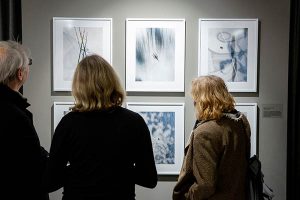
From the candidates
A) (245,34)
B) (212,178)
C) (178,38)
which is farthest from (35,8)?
(212,178)

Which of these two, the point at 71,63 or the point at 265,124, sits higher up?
the point at 71,63

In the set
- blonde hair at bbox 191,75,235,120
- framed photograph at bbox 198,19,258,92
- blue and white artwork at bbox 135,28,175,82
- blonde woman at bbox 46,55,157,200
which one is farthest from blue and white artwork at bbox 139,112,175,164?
blonde woman at bbox 46,55,157,200

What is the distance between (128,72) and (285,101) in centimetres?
113

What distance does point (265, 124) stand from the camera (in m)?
2.71

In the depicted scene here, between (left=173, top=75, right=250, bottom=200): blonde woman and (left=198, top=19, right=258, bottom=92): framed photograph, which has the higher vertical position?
(left=198, top=19, right=258, bottom=92): framed photograph

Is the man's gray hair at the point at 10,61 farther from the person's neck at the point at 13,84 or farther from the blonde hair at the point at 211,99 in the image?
the blonde hair at the point at 211,99

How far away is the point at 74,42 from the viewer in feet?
8.75

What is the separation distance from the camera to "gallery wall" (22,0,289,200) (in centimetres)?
267

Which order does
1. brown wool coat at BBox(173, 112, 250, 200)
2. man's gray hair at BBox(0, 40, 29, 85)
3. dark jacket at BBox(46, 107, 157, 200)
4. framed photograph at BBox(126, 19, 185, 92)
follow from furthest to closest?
framed photograph at BBox(126, 19, 185, 92) → brown wool coat at BBox(173, 112, 250, 200) → man's gray hair at BBox(0, 40, 29, 85) → dark jacket at BBox(46, 107, 157, 200)

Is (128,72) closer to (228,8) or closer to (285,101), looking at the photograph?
(228,8)

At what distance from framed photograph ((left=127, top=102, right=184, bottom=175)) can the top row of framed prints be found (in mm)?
123

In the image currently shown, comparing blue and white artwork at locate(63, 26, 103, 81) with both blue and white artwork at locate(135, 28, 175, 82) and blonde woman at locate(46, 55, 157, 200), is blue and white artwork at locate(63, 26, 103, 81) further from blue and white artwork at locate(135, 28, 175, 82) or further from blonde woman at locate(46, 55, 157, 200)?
blonde woman at locate(46, 55, 157, 200)


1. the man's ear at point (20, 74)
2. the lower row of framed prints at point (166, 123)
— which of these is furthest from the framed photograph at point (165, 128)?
the man's ear at point (20, 74)

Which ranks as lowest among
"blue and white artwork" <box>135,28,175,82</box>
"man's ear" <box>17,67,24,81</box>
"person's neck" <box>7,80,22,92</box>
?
"person's neck" <box>7,80,22,92</box>
